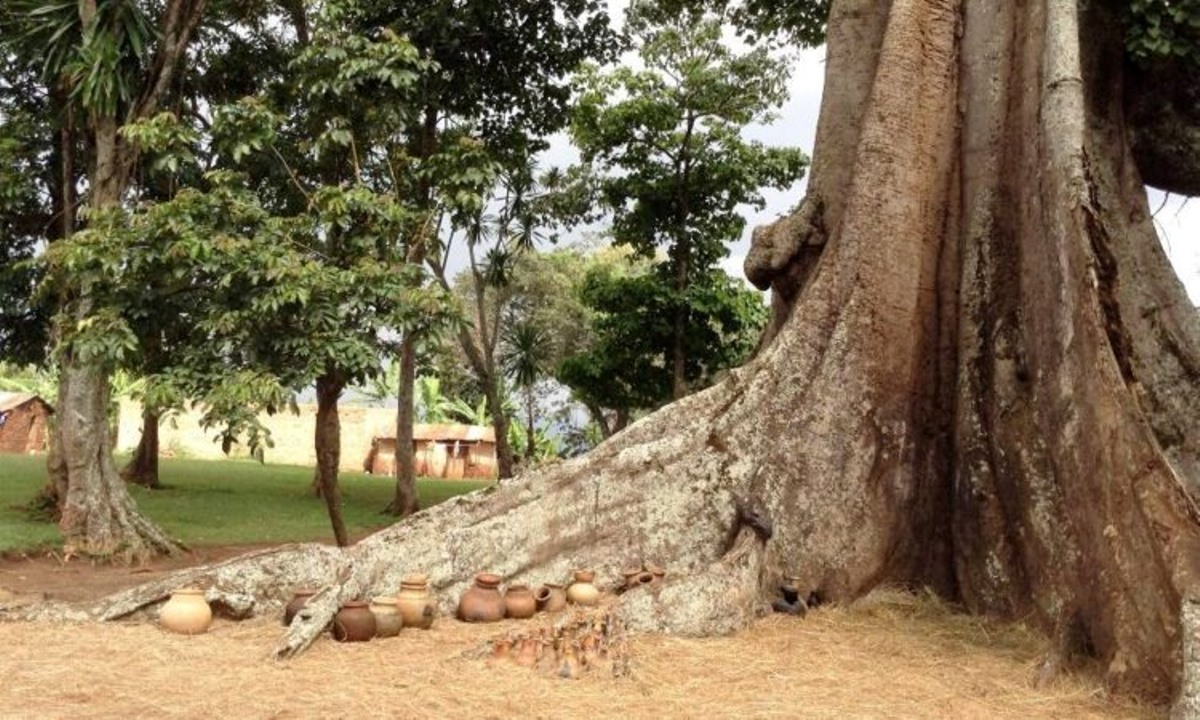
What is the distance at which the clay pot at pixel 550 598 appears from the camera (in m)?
5.62

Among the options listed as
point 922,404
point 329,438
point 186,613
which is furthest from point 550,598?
point 329,438

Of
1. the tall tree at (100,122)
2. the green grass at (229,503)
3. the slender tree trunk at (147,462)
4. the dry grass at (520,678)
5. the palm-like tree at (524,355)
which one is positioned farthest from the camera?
the palm-like tree at (524,355)

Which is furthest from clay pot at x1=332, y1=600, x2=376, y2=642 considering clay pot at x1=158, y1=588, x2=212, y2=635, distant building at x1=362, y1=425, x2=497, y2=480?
distant building at x1=362, y1=425, x2=497, y2=480

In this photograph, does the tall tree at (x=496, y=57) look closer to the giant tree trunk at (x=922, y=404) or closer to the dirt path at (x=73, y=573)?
the dirt path at (x=73, y=573)

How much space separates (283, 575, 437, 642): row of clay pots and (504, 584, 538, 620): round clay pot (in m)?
0.38

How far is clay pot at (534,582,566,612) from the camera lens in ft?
18.4

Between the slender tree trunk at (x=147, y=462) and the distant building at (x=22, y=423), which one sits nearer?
the slender tree trunk at (x=147, y=462)

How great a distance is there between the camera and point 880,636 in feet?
17.7

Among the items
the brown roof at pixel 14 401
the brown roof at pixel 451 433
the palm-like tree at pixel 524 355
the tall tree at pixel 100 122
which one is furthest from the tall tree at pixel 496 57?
the brown roof at pixel 14 401

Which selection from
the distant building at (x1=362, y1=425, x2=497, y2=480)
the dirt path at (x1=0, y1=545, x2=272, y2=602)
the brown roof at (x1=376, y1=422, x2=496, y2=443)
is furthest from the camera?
the distant building at (x1=362, y1=425, x2=497, y2=480)

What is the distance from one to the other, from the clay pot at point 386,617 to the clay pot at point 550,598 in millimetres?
759

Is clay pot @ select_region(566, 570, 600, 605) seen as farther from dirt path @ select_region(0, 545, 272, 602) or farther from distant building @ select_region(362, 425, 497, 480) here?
distant building @ select_region(362, 425, 497, 480)

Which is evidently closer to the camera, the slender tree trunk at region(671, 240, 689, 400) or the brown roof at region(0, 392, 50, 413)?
the slender tree trunk at region(671, 240, 689, 400)

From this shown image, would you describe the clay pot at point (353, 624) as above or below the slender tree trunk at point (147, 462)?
below
